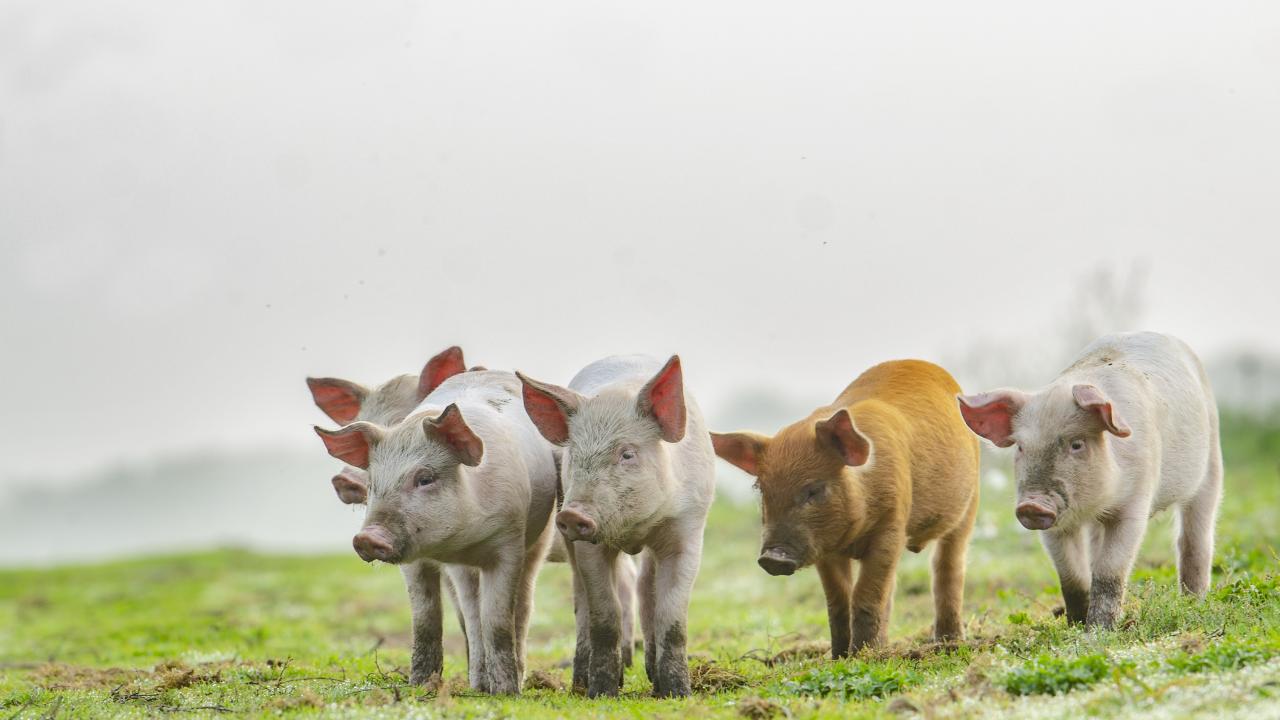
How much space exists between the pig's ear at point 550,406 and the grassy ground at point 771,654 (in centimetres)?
173

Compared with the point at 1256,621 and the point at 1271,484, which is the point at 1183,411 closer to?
the point at 1256,621

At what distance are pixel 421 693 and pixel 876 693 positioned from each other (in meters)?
2.94

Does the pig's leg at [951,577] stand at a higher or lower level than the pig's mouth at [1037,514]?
lower

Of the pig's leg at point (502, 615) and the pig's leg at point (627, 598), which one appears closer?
the pig's leg at point (502, 615)

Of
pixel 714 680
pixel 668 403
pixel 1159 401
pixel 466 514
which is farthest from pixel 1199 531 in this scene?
pixel 466 514

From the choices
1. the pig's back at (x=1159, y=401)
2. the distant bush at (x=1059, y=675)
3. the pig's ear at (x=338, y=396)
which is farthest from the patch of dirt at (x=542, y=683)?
the pig's back at (x=1159, y=401)

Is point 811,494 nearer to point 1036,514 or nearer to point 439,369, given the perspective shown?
point 1036,514

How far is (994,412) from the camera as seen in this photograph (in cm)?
923

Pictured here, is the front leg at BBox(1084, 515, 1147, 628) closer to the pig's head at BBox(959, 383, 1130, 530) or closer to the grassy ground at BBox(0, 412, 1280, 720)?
the grassy ground at BBox(0, 412, 1280, 720)

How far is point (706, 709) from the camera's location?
25.3ft

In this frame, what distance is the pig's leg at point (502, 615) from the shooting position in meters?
8.79

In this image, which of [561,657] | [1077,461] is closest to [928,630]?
[1077,461]

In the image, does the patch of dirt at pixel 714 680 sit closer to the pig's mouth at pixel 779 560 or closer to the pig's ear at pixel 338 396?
the pig's mouth at pixel 779 560

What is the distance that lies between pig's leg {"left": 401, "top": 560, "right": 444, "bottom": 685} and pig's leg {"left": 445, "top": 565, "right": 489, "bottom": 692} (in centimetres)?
18
